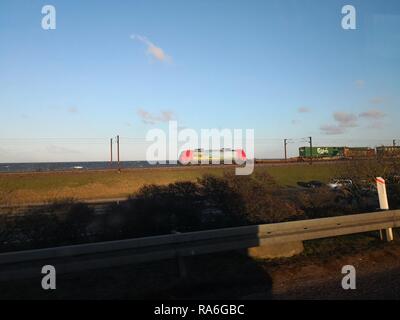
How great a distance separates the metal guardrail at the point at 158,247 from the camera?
6.36 meters

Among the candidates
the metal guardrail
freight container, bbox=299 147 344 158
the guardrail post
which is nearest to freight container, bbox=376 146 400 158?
the metal guardrail

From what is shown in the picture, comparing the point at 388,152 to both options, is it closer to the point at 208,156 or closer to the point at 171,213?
the point at 171,213

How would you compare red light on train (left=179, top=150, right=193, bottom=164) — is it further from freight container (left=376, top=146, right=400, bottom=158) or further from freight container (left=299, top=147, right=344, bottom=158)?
freight container (left=376, top=146, right=400, bottom=158)

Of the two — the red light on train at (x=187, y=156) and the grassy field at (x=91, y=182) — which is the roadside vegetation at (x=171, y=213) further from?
the red light on train at (x=187, y=156)

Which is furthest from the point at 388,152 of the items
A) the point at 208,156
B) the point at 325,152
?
the point at 325,152

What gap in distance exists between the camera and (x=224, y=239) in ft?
25.3

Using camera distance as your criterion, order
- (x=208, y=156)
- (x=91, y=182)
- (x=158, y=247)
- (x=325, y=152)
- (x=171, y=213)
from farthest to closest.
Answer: (x=325, y=152) → (x=208, y=156) → (x=91, y=182) → (x=171, y=213) → (x=158, y=247)

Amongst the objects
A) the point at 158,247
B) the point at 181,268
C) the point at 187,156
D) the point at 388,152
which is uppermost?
the point at 187,156

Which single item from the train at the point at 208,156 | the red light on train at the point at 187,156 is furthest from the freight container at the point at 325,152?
the red light on train at the point at 187,156

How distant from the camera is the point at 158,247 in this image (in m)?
7.17
